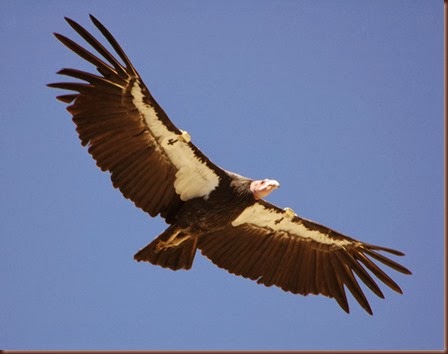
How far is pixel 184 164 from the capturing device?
13484 mm

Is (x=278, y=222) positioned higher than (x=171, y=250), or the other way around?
(x=278, y=222)

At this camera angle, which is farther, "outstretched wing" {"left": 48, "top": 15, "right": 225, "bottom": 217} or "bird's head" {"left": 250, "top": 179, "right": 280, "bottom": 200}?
"bird's head" {"left": 250, "top": 179, "right": 280, "bottom": 200}

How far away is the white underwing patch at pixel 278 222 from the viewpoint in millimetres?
14344

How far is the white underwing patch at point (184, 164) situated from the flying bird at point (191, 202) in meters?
0.02

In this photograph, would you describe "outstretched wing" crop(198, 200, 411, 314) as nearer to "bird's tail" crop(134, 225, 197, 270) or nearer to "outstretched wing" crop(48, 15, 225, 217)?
"bird's tail" crop(134, 225, 197, 270)

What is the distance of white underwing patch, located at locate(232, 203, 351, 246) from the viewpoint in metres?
14.3

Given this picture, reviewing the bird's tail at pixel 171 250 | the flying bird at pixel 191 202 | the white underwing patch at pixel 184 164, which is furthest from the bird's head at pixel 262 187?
the bird's tail at pixel 171 250

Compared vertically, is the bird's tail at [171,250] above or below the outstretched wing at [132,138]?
below

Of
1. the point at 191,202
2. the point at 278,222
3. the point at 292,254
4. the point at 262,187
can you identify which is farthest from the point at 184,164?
the point at 292,254

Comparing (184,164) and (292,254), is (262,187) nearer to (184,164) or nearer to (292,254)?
(184,164)

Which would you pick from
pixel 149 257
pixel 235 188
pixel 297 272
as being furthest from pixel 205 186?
pixel 297 272

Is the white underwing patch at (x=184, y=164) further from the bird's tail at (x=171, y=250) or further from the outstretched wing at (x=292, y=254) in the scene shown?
the outstretched wing at (x=292, y=254)

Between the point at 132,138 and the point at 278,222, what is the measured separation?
3344 mm

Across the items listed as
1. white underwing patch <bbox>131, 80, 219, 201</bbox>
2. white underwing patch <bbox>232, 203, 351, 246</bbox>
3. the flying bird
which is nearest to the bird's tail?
the flying bird
